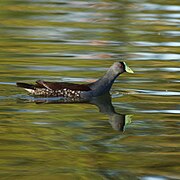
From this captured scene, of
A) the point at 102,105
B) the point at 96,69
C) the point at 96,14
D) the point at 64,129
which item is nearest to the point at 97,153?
the point at 64,129

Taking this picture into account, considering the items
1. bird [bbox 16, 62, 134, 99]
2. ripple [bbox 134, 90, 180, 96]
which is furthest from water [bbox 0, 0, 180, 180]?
bird [bbox 16, 62, 134, 99]

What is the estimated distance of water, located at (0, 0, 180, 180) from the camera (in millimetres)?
8898

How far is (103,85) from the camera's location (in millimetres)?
12758

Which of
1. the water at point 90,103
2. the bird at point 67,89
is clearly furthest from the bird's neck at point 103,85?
the water at point 90,103

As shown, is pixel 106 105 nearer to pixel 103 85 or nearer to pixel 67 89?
pixel 67 89

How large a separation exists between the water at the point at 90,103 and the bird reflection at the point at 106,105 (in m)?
0.01

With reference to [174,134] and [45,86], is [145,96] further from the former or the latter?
[174,134]

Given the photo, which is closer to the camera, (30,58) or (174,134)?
(174,134)

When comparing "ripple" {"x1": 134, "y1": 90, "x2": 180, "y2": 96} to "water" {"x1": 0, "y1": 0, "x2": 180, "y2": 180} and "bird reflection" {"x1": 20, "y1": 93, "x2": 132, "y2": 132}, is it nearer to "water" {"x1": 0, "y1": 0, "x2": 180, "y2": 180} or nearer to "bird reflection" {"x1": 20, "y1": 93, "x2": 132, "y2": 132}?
"water" {"x1": 0, "y1": 0, "x2": 180, "y2": 180}

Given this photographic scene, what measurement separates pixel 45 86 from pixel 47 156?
10.3 ft

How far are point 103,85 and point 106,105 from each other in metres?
0.62

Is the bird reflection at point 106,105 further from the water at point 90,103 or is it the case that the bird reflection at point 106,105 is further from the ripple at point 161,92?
the ripple at point 161,92

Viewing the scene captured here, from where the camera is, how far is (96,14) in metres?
22.8

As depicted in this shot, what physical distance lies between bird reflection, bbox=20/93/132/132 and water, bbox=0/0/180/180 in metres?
0.01
